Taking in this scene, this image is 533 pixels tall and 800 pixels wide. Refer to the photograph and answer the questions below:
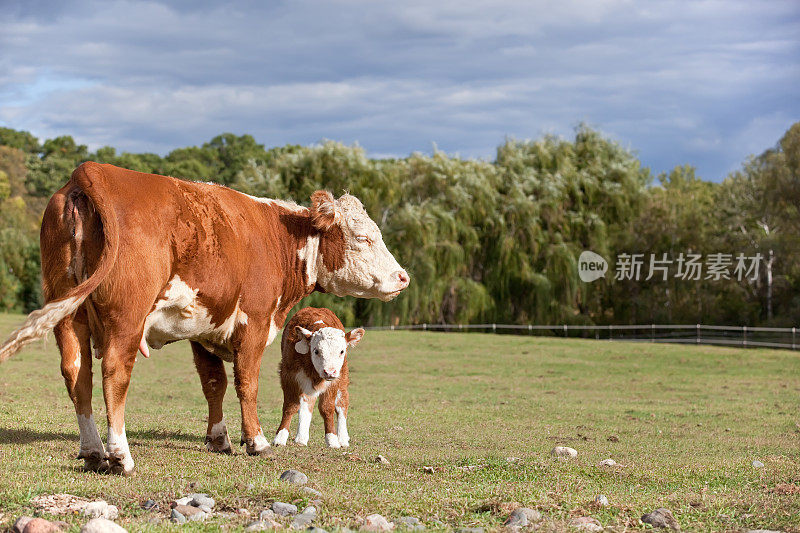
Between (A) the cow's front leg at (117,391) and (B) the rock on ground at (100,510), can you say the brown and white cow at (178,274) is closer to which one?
(A) the cow's front leg at (117,391)

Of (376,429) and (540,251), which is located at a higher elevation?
(540,251)

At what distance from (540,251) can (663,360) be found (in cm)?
1182

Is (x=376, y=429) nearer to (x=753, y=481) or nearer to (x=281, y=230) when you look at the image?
(x=281, y=230)

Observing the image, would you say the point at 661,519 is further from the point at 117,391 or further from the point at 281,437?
A: the point at 281,437

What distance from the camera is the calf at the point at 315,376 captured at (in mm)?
8289

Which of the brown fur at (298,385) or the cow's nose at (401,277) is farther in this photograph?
the brown fur at (298,385)

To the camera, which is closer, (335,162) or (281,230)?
(281,230)

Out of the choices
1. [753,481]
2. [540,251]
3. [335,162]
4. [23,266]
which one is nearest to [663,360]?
[540,251]

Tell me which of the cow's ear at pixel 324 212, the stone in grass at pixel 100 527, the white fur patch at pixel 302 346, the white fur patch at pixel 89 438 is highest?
the cow's ear at pixel 324 212

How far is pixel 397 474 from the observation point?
19.2 feet

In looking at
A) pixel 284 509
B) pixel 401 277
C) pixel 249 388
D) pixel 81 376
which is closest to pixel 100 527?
pixel 284 509

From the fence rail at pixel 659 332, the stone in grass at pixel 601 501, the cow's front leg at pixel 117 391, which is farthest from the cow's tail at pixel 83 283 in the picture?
the fence rail at pixel 659 332

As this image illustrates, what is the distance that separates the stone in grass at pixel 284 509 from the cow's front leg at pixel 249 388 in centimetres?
200

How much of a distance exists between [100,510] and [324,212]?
3158 millimetres
